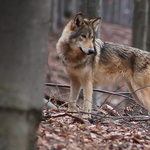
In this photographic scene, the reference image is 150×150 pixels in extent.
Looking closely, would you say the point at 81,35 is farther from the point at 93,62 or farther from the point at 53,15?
the point at 53,15

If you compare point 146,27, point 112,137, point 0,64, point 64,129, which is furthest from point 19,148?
point 146,27

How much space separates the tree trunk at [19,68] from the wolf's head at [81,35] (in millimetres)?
3390

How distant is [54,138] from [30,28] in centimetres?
178

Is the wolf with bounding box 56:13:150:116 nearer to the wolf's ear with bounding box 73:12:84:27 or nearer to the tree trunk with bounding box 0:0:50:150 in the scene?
the wolf's ear with bounding box 73:12:84:27

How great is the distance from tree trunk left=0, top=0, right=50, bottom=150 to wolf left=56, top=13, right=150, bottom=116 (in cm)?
333

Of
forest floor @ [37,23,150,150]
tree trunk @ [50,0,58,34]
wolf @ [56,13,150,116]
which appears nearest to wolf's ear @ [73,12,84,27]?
wolf @ [56,13,150,116]

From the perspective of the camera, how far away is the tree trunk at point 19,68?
263 centimetres

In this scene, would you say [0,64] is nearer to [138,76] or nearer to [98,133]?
[98,133]

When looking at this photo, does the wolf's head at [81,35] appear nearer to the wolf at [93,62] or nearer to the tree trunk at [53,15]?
the wolf at [93,62]

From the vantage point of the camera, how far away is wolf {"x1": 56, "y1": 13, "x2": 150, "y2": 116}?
6.24 m

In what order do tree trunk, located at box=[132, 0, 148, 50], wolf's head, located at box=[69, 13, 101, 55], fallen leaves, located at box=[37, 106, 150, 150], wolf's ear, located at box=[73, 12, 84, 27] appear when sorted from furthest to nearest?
tree trunk, located at box=[132, 0, 148, 50] → wolf's ear, located at box=[73, 12, 84, 27] → wolf's head, located at box=[69, 13, 101, 55] → fallen leaves, located at box=[37, 106, 150, 150]

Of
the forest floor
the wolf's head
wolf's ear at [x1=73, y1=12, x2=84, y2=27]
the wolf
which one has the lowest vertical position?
the forest floor

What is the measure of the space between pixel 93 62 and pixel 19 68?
4169mm

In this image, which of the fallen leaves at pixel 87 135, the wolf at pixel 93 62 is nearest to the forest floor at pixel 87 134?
the fallen leaves at pixel 87 135
